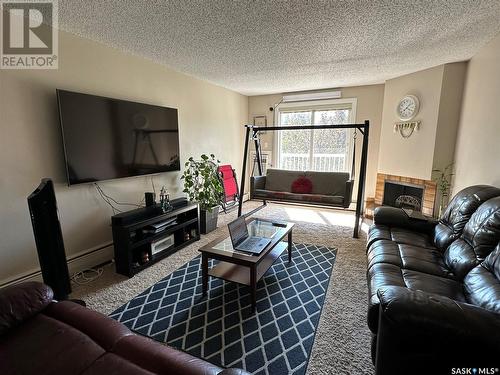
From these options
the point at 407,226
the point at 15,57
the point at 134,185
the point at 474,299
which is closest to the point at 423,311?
the point at 474,299

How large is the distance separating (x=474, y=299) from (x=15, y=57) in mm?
3595

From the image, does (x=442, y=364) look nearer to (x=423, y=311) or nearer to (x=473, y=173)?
(x=423, y=311)

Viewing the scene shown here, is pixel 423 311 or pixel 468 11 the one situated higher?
pixel 468 11

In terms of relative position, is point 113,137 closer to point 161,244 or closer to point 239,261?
point 161,244

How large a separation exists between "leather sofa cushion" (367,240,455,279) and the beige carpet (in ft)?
1.31

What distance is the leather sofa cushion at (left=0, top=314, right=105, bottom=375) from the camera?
0.91 meters

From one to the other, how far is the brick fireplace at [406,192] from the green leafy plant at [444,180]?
0.08 metres

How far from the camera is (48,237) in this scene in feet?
5.41

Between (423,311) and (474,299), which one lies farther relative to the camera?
(474,299)

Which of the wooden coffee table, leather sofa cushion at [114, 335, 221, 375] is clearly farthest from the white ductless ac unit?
leather sofa cushion at [114, 335, 221, 375]

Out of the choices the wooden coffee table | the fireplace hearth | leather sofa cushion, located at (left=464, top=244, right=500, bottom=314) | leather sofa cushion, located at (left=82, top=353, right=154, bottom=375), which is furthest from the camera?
the fireplace hearth

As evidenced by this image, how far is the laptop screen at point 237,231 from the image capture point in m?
2.06

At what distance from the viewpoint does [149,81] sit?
3088mm

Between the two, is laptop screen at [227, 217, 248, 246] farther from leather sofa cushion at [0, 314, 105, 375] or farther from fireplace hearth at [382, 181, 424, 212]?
fireplace hearth at [382, 181, 424, 212]
